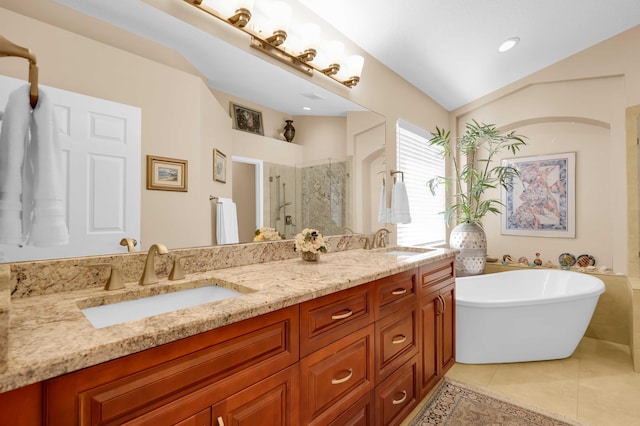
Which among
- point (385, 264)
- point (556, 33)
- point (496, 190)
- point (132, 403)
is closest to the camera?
point (132, 403)

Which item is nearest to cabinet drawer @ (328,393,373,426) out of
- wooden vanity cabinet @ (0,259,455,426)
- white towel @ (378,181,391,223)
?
wooden vanity cabinet @ (0,259,455,426)

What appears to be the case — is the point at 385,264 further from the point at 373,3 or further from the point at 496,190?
the point at 496,190

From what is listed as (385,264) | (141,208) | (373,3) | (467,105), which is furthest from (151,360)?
(467,105)

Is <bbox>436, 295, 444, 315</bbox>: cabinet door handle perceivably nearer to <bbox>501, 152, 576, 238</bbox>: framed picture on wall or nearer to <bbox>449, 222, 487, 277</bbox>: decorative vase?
<bbox>449, 222, 487, 277</bbox>: decorative vase

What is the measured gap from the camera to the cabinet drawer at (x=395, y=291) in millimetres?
1487

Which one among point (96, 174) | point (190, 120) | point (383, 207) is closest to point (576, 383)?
point (383, 207)

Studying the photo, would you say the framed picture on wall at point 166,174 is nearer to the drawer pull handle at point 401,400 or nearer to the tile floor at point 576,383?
the drawer pull handle at point 401,400

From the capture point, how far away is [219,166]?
4.92ft

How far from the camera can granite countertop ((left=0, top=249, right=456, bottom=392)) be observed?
0.58 metres

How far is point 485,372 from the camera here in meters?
2.38

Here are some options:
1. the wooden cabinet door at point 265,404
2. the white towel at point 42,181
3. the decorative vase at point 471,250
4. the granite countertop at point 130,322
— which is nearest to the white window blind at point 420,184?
the decorative vase at point 471,250

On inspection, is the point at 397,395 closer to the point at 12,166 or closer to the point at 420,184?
the point at 12,166

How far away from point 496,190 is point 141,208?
3.89m

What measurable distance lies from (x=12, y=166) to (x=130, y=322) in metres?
0.50
